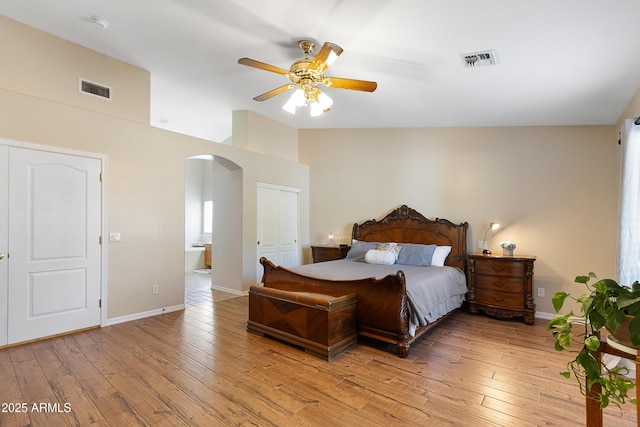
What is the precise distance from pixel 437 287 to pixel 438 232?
1.40 meters

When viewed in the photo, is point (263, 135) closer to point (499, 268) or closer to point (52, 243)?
point (52, 243)

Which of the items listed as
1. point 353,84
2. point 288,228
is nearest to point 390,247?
point 288,228

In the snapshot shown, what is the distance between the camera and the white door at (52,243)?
326 centimetres

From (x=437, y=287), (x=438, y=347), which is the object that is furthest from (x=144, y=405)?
(x=437, y=287)

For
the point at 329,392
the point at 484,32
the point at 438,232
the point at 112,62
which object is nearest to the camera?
the point at 329,392

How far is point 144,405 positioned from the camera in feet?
7.29

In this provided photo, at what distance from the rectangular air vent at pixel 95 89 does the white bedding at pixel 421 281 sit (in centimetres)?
320

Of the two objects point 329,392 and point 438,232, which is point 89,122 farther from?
point 438,232

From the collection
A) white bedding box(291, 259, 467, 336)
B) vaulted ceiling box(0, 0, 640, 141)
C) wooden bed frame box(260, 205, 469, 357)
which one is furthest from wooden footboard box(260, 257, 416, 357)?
vaulted ceiling box(0, 0, 640, 141)

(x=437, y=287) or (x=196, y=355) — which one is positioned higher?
(x=437, y=287)

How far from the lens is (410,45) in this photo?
290cm

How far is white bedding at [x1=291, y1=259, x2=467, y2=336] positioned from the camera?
127 inches

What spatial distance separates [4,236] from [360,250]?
14.0 feet

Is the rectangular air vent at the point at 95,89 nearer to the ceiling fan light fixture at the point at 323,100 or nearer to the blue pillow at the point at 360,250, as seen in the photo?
the ceiling fan light fixture at the point at 323,100
